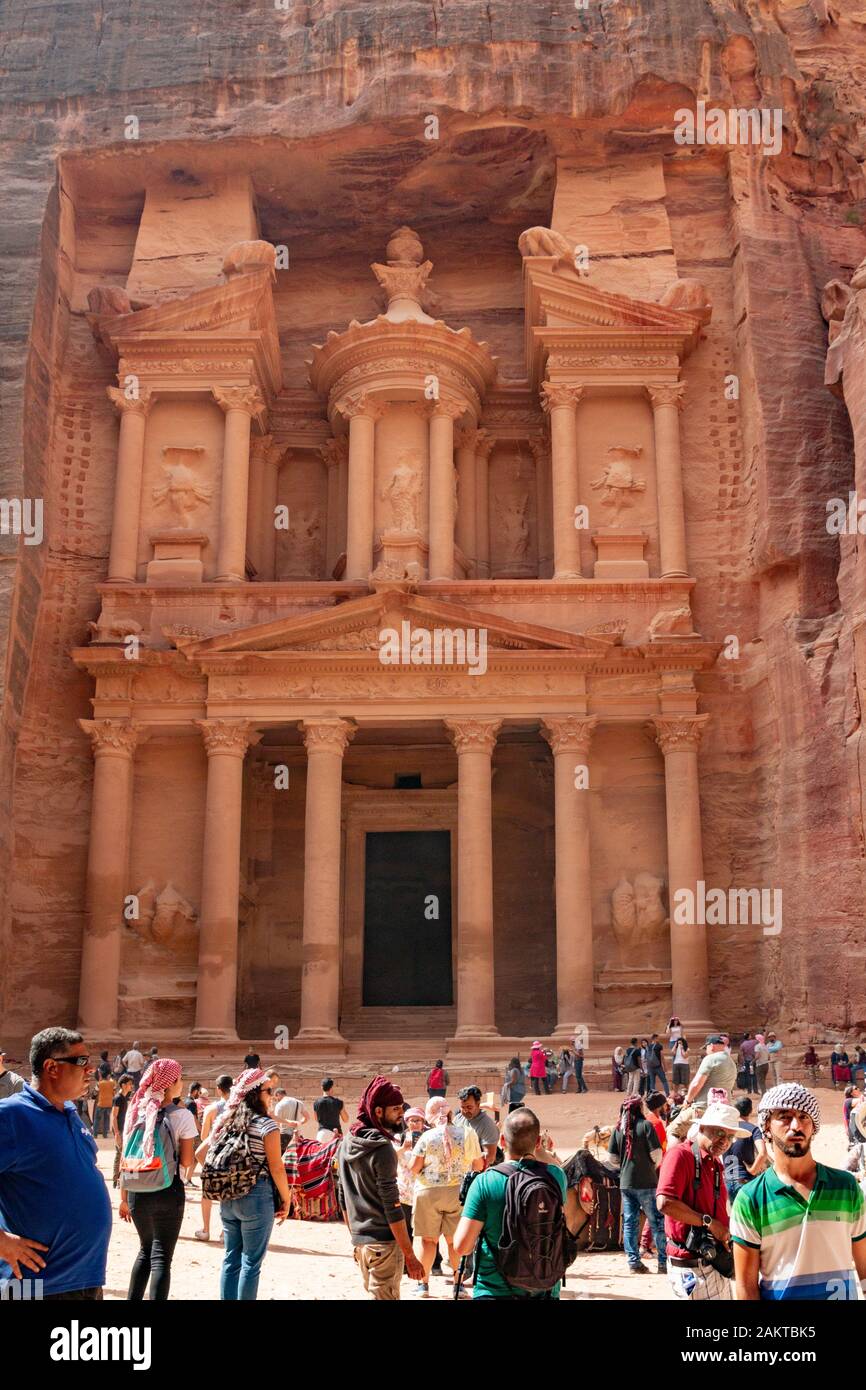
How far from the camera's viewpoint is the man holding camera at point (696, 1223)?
721 cm

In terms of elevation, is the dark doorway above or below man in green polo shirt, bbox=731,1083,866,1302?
above

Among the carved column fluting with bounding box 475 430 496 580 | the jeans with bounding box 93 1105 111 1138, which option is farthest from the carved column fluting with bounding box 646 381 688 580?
the jeans with bounding box 93 1105 111 1138

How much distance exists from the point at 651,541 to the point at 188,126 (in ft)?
45.9

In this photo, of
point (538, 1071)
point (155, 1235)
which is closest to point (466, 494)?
point (538, 1071)

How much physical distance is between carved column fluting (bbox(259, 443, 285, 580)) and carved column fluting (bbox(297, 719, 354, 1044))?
5.65 meters

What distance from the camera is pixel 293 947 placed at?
99.8 feet

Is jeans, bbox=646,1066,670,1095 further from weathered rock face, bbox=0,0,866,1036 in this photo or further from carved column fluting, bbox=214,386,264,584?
carved column fluting, bbox=214,386,264,584

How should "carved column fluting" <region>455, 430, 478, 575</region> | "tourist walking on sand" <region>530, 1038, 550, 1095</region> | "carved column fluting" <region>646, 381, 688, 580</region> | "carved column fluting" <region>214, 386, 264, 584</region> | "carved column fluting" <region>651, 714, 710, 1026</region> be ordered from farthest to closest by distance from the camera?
"carved column fluting" <region>455, 430, 478, 575</region> < "carved column fluting" <region>214, 386, 264, 584</region> < "carved column fluting" <region>646, 381, 688, 580</region> < "carved column fluting" <region>651, 714, 710, 1026</region> < "tourist walking on sand" <region>530, 1038, 550, 1095</region>

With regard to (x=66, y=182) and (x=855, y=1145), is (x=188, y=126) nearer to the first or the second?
(x=66, y=182)

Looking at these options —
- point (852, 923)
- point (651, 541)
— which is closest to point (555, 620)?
point (651, 541)

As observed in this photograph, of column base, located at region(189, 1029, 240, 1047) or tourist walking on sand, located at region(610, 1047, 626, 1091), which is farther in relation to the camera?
column base, located at region(189, 1029, 240, 1047)

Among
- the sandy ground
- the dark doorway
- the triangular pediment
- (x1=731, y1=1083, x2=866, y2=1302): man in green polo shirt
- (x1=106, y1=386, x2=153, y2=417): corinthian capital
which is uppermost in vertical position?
(x1=106, y1=386, x2=153, y2=417): corinthian capital

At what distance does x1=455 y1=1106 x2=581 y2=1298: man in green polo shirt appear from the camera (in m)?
6.45

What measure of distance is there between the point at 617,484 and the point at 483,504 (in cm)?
374
